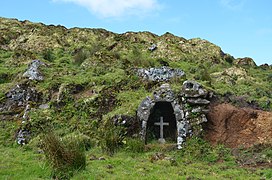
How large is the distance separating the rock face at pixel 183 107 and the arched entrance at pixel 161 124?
1.59 ft

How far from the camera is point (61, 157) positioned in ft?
29.8

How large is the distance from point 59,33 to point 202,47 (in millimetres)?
15900

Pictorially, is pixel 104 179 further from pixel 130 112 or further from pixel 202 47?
pixel 202 47

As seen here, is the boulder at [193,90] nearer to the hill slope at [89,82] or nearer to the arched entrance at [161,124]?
the hill slope at [89,82]

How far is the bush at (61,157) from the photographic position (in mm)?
8977

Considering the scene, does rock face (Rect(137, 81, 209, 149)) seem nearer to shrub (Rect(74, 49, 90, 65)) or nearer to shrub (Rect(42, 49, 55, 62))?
shrub (Rect(74, 49, 90, 65))

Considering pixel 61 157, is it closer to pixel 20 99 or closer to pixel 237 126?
pixel 237 126

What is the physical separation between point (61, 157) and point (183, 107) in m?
7.05

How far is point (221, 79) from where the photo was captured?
21.9 metres

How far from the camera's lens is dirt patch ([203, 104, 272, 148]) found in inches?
525

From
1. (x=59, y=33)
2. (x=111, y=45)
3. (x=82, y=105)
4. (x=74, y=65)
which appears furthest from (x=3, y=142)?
(x=59, y=33)

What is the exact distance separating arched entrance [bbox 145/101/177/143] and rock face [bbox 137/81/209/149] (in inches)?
19.0

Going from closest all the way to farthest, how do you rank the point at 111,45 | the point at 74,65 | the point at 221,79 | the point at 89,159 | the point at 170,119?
1. the point at 89,159
2. the point at 170,119
3. the point at 221,79
4. the point at 74,65
5. the point at 111,45

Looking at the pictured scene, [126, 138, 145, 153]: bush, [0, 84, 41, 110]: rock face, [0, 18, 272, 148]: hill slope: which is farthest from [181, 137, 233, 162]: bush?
[0, 84, 41, 110]: rock face
